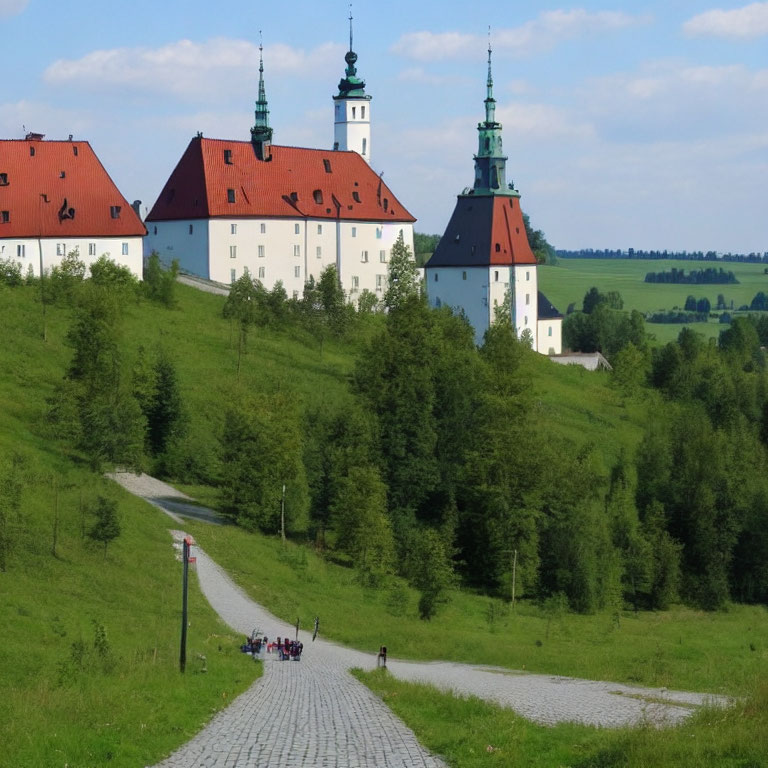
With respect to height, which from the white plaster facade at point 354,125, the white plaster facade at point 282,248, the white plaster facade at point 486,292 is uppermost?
the white plaster facade at point 354,125

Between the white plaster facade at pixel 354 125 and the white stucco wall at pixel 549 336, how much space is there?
17453 millimetres

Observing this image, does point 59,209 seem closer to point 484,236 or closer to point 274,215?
point 274,215

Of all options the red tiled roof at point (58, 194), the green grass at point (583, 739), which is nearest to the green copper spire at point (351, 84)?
the red tiled roof at point (58, 194)

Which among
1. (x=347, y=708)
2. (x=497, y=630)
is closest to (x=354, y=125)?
(x=497, y=630)

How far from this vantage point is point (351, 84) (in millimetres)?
102625

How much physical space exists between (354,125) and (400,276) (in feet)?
56.4

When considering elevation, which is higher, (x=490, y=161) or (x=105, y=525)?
(x=490, y=161)

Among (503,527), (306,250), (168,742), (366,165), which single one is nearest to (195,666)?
(168,742)

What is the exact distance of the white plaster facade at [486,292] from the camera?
98.8 meters

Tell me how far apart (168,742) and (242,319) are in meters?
56.6

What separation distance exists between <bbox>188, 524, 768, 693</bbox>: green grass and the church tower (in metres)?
54.2

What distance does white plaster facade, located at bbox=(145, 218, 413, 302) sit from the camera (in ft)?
293

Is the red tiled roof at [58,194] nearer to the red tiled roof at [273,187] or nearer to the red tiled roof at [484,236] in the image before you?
the red tiled roof at [273,187]

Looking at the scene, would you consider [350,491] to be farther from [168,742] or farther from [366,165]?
[366,165]
